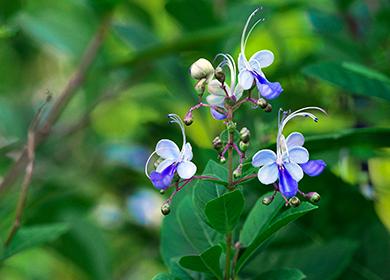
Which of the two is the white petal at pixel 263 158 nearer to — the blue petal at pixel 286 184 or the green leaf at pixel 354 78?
the blue petal at pixel 286 184

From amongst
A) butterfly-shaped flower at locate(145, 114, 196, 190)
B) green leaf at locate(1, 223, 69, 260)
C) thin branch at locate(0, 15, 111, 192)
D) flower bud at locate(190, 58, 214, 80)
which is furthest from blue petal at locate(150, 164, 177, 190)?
thin branch at locate(0, 15, 111, 192)

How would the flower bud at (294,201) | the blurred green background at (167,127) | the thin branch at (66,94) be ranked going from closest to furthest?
the flower bud at (294,201) < the blurred green background at (167,127) < the thin branch at (66,94)

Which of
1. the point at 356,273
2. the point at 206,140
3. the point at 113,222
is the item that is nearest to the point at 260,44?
the point at 206,140

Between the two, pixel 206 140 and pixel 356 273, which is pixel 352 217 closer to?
pixel 356 273

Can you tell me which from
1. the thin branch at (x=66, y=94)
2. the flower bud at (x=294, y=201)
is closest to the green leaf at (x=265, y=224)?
the flower bud at (x=294, y=201)

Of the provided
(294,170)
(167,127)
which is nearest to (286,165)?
(294,170)

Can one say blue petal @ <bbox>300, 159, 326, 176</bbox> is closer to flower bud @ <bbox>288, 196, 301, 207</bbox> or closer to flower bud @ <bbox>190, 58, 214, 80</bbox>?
flower bud @ <bbox>288, 196, 301, 207</bbox>
